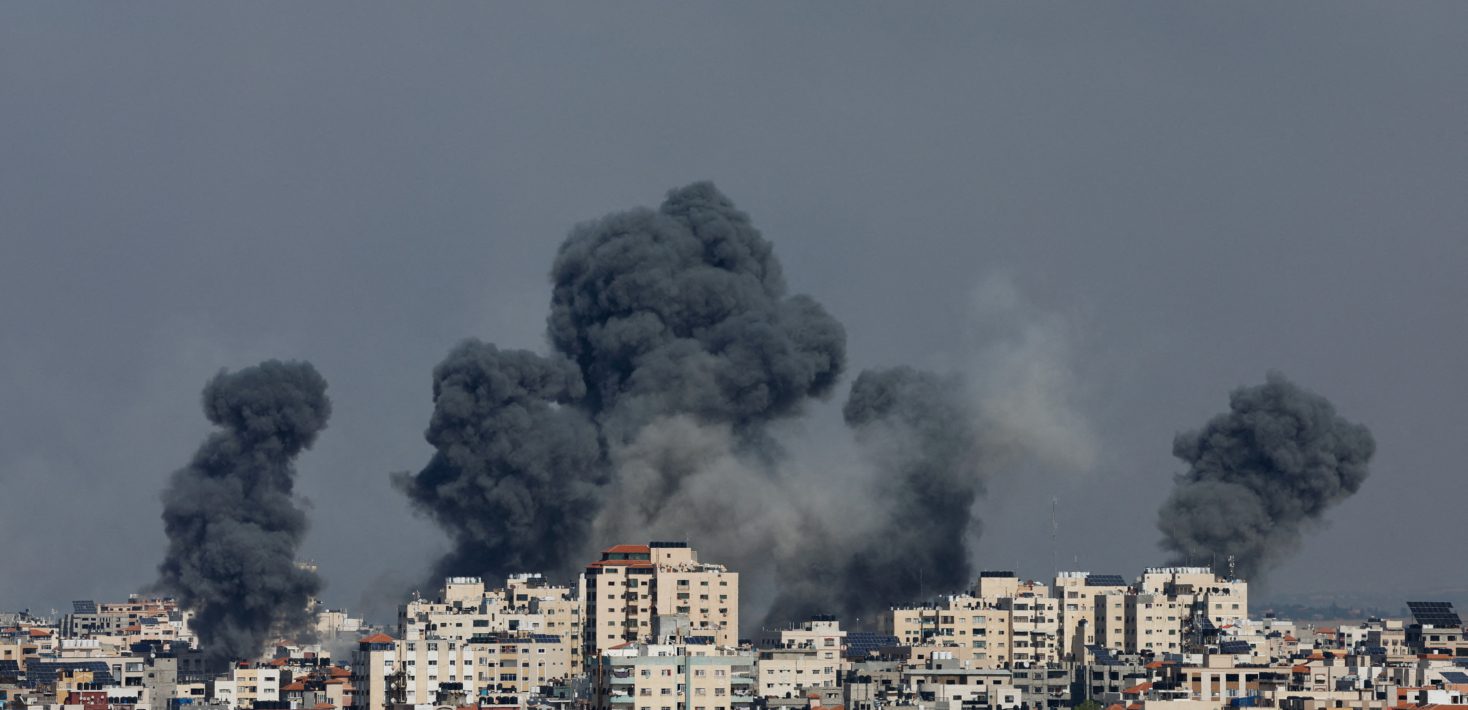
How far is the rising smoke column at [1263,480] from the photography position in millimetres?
115625

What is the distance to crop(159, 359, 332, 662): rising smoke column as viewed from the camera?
365 feet

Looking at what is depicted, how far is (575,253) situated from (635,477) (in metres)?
10.7

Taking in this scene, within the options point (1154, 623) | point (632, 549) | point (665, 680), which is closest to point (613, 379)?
point (632, 549)

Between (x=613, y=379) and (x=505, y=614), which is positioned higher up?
(x=613, y=379)

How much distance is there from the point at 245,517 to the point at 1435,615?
37.0 m

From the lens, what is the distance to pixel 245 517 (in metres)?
114

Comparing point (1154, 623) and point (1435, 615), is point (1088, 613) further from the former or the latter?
point (1435, 615)

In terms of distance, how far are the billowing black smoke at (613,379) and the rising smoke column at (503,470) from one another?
0.22 feet

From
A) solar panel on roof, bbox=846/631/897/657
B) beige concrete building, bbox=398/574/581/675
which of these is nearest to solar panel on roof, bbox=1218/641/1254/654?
solar panel on roof, bbox=846/631/897/657

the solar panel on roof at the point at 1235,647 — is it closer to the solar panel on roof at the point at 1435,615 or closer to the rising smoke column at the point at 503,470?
the solar panel on roof at the point at 1435,615

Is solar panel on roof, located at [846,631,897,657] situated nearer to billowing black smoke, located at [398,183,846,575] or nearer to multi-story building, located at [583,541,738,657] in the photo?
multi-story building, located at [583,541,738,657]

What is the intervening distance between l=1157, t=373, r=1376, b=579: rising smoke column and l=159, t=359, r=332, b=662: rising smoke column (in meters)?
28.0

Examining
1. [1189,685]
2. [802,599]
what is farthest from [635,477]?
[1189,685]

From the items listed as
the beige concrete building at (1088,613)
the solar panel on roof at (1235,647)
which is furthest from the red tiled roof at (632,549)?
the solar panel on roof at (1235,647)
